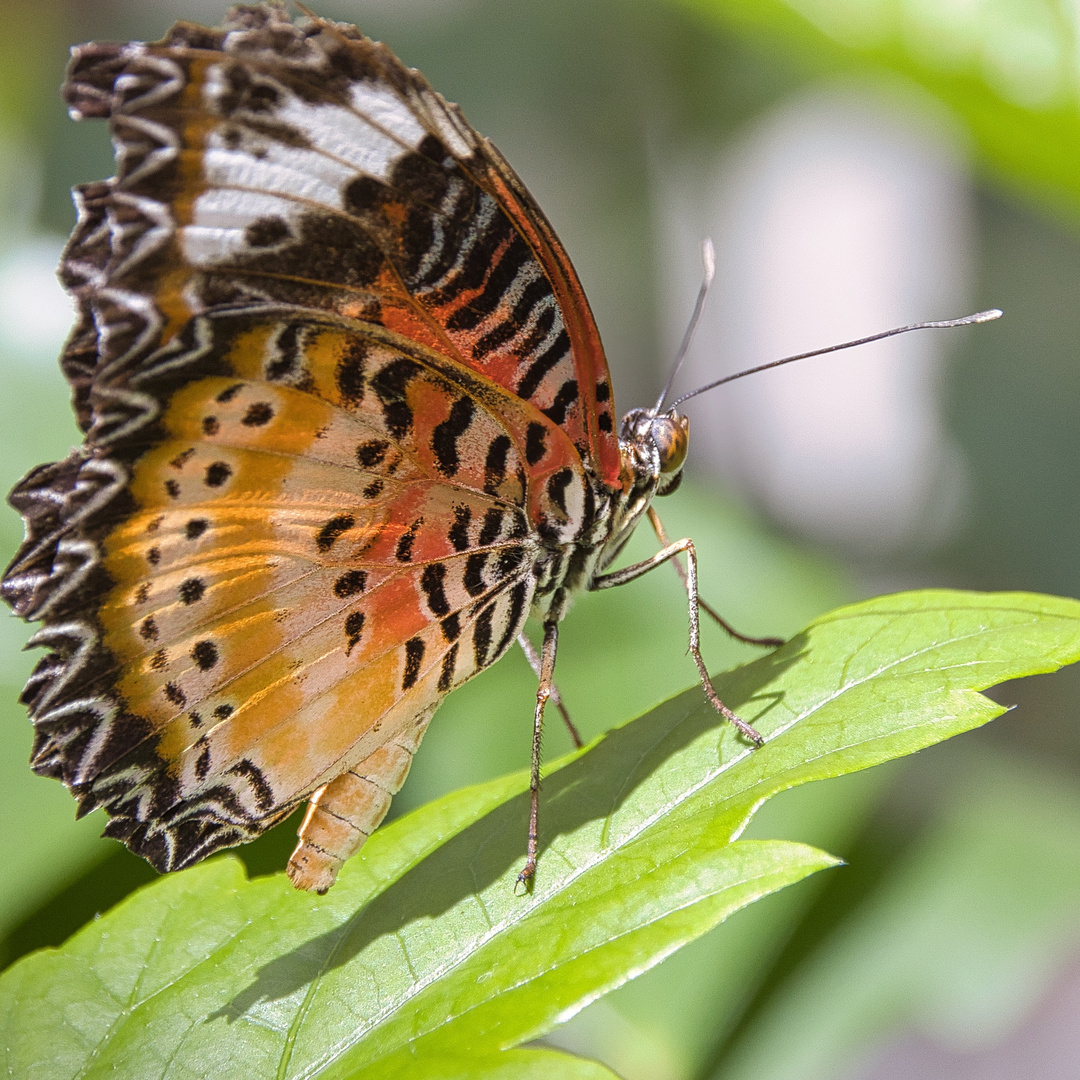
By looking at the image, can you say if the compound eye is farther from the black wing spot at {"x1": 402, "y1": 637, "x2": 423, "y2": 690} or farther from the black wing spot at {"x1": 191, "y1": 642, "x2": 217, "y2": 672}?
the black wing spot at {"x1": 191, "y1": 642, "x2": 217, "y2": 672}

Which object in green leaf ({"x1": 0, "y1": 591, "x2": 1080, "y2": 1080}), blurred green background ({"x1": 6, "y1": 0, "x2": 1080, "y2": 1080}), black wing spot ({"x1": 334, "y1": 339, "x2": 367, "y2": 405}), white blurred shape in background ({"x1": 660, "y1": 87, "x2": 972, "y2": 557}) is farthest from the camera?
white blurred shape in background ({"x1": 660, "y1": 87, "x2": 972, "y2": 557})

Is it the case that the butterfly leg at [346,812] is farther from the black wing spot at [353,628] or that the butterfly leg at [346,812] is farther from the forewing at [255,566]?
the black wing spot at [353,628]

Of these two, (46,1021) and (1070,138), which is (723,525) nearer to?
(1070,138)

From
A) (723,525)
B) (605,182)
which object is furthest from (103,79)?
(605,182)

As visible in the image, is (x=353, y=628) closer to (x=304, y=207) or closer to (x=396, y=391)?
(x=396, y=391)

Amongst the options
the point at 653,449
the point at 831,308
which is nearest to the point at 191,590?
the point at 653,449

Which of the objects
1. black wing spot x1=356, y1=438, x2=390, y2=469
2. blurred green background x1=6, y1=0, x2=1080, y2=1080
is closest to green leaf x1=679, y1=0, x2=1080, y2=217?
blurred green background x1=6, y1=0, x2=1080, y2=1080
